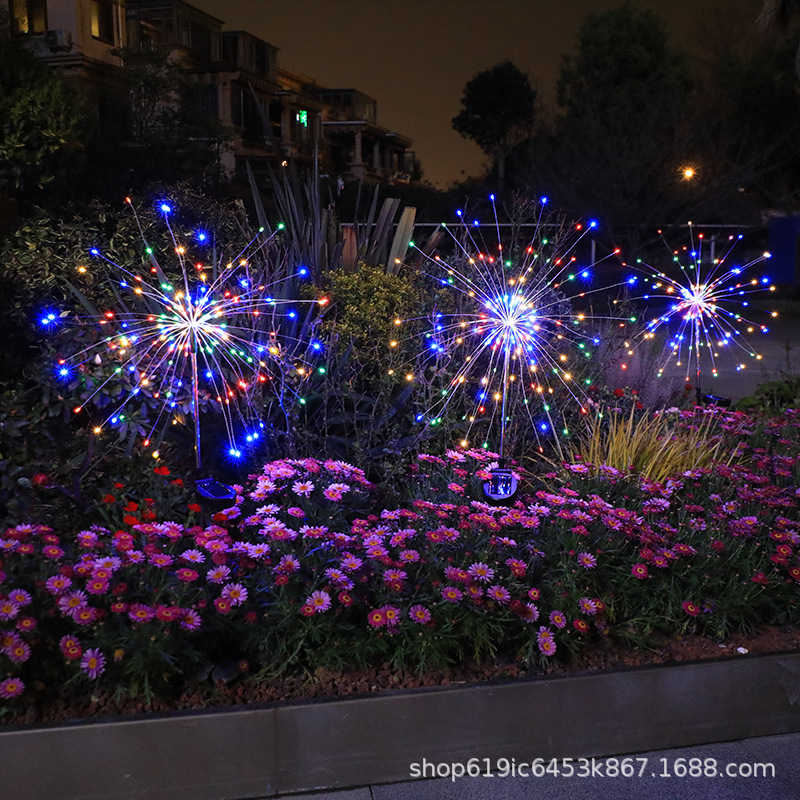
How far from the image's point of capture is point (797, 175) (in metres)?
28.1

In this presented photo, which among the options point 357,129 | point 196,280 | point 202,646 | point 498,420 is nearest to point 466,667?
point 202,646

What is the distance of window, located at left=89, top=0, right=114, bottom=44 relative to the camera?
3189 centimetres

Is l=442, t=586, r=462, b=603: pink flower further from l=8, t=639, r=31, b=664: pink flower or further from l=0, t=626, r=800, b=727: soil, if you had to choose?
l=8, t=639, r=31, b=664: pink flower

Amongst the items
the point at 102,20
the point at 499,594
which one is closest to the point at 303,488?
the point at 499,594

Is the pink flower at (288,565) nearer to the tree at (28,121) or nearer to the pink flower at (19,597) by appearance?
the pink flower at (19,597)

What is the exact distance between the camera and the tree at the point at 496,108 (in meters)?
32.0

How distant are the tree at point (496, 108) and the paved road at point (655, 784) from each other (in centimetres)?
2961

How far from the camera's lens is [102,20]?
3262 cm

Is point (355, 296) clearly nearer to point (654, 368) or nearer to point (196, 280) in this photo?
point (196, 280)

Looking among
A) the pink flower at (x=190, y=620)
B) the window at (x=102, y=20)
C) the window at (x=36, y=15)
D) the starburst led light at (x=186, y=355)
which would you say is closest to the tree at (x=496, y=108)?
the window at (x=102, y=20)

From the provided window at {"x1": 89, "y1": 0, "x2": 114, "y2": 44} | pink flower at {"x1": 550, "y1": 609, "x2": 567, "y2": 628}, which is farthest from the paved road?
window at {"x1": 89, "y1": 0, "x2": 114, "y2": 44}

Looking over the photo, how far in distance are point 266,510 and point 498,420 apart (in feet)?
6.23

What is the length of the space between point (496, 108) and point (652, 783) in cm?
3229

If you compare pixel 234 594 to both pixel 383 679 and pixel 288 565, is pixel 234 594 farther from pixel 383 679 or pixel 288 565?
pixel 383 679
